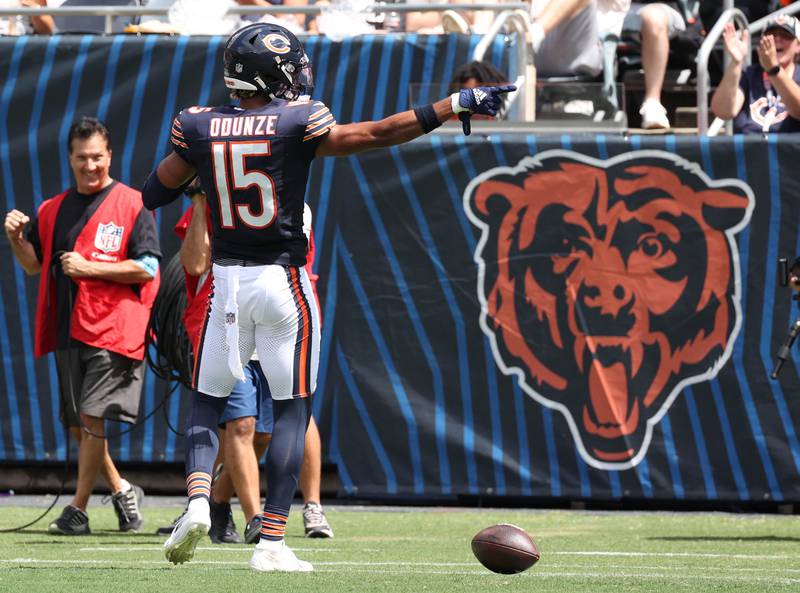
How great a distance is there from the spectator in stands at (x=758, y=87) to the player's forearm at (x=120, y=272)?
3.99 metres

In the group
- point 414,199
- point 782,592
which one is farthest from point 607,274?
point 782,592

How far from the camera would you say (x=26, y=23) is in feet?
37.3

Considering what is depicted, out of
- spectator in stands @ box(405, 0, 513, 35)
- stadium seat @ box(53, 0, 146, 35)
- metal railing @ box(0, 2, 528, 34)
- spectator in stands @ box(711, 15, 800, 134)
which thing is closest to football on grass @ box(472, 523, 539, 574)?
spectator in stands @ box(711, 15, 800, 134)

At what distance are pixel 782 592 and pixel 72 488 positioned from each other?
606cm

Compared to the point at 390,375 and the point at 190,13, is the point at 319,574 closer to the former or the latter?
the point at 390,375

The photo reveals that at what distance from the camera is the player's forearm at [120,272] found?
8109 millimetres

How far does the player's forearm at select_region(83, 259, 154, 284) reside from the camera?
8.11m

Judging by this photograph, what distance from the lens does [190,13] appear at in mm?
10422

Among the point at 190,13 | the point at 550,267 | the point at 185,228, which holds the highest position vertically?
the point at 190,13

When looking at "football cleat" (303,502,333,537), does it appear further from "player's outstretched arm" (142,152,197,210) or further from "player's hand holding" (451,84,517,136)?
"player's hand holding" (451,84,517,136)

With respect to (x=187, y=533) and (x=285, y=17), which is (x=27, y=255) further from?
(x=187, y=533)

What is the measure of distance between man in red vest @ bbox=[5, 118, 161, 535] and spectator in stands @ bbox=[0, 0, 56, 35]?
8.63ft

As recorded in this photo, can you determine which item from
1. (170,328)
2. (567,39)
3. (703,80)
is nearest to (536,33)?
(567,39)

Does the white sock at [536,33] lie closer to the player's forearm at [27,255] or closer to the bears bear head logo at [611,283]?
the bears bear head logo at [611,283]
